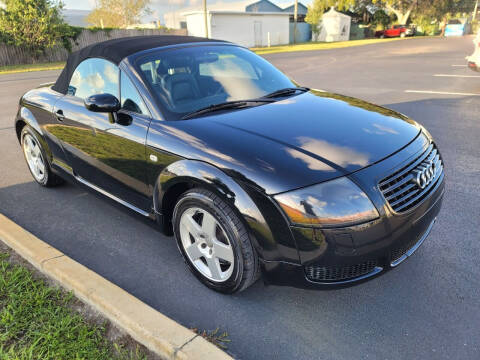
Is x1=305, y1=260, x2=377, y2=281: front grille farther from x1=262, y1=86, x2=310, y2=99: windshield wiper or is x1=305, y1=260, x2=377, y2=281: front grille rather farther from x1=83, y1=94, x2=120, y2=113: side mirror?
x1=83, y1=94, x2=120, y2=113: side mirror

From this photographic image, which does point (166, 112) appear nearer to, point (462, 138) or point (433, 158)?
point (433, 158)

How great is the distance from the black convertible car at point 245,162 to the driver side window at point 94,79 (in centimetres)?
2

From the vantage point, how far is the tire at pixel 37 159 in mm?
4223

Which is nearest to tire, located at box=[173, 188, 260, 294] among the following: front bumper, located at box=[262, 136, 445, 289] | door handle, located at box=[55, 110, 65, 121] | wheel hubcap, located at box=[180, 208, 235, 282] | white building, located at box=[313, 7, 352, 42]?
wheel hubcap, located at box=[180, 208, 235, 282]

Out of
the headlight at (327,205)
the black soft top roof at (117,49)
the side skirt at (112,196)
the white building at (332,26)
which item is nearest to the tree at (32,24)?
the black soft top roof at (117,49)

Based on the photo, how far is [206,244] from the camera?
8.38 ft

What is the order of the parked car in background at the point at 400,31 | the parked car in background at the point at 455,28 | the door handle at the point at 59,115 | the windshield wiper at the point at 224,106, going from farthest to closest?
the parked car in background at the point at 400,31 → the parked car in background at the point at 455,28 → the door handle at the point at 59,115 → the windshield wiper at the point at 224,106

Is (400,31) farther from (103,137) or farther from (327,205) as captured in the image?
(327,205)

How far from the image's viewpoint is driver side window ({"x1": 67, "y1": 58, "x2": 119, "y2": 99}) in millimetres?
3128

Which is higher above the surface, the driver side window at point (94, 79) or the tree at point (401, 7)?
the tree at point (401, 7)

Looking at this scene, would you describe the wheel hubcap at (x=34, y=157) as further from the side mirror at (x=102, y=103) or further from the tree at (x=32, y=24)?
the tree at (x=32, y=24)

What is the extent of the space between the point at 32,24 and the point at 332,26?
104 ft

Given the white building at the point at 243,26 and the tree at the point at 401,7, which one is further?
the tree at the point at 401,7

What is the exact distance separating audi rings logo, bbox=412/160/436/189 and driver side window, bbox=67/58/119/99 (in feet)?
7.50
